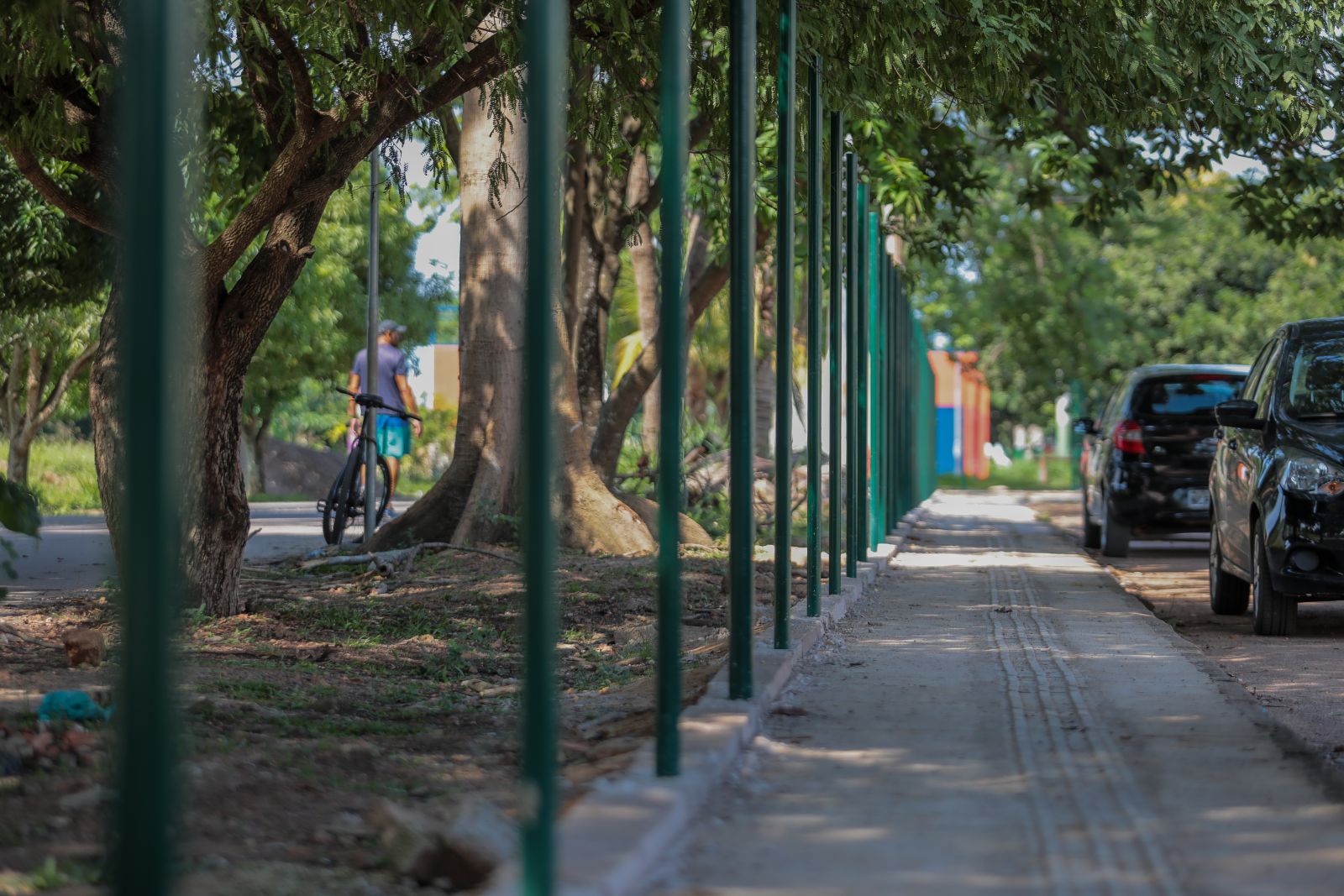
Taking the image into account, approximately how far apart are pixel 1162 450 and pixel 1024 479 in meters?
33.6

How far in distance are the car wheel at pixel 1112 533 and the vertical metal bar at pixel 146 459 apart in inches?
536

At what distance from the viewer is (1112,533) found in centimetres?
1572

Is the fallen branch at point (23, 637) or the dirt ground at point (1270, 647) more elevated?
the fallen branch at point (23, 637)

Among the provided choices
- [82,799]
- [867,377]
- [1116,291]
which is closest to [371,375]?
[867,377]

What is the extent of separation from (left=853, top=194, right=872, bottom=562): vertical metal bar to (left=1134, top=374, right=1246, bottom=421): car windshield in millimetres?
2984

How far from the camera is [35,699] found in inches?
226

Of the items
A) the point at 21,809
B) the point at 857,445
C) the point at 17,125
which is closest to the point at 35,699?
the point at 21,809

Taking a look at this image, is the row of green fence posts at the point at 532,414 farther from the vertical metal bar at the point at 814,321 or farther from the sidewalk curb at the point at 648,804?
the vertical metal bar at the point at 814,321

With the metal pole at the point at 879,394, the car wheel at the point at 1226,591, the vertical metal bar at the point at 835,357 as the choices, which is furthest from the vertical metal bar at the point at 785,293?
the metal pole at the point at 879,394

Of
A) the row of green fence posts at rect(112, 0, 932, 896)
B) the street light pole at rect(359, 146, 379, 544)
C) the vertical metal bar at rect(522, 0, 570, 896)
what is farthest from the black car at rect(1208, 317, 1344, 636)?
the vertical metal bar at rect(522, 0, 570, 896)

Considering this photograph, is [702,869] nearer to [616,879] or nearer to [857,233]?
[616,879]

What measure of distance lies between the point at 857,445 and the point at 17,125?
252 inches

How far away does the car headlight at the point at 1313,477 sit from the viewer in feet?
29.0

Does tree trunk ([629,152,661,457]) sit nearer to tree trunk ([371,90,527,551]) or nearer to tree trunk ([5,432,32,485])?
tree trunk ([371,90,527,551])
